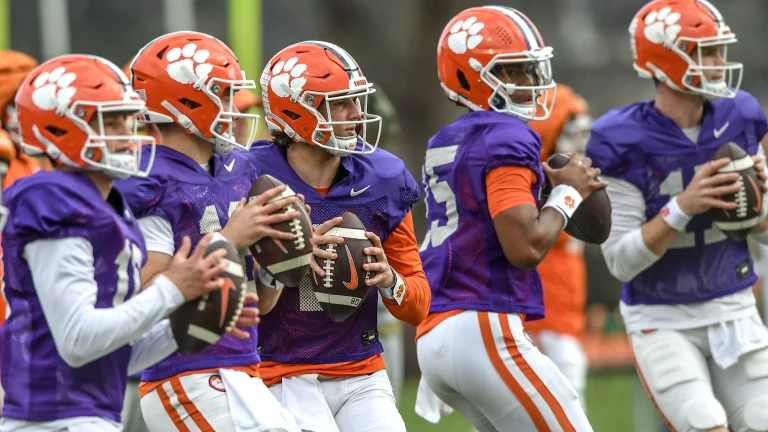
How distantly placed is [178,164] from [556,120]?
13.5 ft

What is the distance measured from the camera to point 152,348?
3605mm

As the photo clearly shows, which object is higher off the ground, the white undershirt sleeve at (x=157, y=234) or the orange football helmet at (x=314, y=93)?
the orange football helmet at (x=314, y=93)

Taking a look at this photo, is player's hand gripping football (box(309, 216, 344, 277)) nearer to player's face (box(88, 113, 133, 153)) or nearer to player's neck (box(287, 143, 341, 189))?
player's neck (box(287, 143, 341, 189))

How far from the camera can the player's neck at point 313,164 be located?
437cm

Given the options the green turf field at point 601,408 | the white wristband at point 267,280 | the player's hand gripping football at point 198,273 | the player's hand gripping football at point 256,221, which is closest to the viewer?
the player's hand gripping football at point 198,273

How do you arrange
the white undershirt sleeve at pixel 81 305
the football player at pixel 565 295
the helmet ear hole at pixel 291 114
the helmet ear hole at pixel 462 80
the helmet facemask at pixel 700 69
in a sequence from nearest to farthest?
the white undershirt sleeve at pixel 81 305
the helmet ear hole at pixel 291 114
the helmet ear hole at pixel 462 80
the helmet facemask at pixel 700 69
the football player at pixel 565 295

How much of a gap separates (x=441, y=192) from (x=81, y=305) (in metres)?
1.73

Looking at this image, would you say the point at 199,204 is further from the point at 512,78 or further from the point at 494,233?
the point at 512,78

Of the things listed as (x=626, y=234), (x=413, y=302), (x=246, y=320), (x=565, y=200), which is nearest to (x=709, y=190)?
(x=626, y=234)

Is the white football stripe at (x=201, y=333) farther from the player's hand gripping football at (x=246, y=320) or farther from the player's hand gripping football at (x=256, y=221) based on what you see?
the player's hand gripping football at (x=256, y=221)

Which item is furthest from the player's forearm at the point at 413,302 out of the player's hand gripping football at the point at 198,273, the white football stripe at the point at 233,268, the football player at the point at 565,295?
the football player at the point at 565,295

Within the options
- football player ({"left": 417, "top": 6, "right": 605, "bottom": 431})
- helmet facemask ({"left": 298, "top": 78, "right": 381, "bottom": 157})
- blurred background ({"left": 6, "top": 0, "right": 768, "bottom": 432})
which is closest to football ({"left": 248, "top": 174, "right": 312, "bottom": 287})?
helmet facemask ({"left": 298, "top": 78, "right": 381, "bottom": 157})

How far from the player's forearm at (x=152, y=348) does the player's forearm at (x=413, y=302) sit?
90 cm

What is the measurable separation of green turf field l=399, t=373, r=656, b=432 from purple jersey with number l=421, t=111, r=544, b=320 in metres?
4.14
